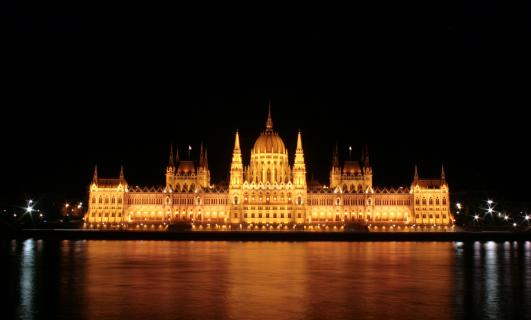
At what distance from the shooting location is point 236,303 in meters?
35.7

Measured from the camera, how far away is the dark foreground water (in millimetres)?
Result: 33406

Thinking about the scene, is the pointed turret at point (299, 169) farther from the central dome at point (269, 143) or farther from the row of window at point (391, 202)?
the row of window at point (391, 202)

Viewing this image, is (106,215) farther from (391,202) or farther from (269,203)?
(391,202)

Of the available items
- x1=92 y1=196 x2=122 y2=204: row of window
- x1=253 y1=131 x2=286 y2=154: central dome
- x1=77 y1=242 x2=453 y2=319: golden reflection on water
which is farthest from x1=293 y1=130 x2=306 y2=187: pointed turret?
x1=77 y1=242 x2=453 y2=319: golden reflection on water

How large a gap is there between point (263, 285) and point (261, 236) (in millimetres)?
56907

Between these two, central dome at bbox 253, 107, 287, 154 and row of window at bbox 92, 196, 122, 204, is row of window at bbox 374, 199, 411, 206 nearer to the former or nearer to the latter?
central dome at bbox 253, 107, 287, 154

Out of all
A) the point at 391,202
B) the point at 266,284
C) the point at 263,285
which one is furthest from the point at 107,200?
the point at 263,285

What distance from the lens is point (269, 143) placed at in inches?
5861

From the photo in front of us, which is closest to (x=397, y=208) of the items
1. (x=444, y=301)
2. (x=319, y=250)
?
(x=319, y=250)

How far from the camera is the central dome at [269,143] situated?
147500 mm

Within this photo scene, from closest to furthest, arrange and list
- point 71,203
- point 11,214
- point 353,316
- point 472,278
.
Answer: point 353,316 < point 472,278 < point 11,214 < point 71,203

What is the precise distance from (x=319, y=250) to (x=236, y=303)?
39.8m

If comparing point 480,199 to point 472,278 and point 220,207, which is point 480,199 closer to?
point 220,207

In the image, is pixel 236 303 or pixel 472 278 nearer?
pixel 236 303
